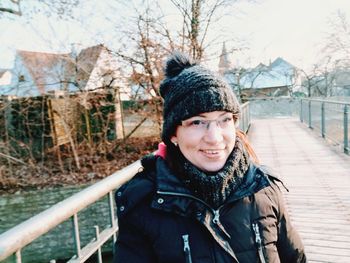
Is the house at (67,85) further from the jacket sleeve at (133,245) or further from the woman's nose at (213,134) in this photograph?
the jacket sleeve at (133,245)

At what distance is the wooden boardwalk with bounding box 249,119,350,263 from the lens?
135 inches

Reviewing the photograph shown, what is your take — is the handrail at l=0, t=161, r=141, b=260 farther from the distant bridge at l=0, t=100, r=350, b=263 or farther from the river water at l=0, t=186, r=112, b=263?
the river water at l=0, t=186, r=112, b=263

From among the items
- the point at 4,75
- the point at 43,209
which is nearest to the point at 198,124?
the point at 43,209

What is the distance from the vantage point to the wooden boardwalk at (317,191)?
3440 millimetres

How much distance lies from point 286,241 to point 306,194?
4011mm

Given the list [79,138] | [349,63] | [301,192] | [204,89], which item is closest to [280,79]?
[349,63]

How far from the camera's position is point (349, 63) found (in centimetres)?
3500

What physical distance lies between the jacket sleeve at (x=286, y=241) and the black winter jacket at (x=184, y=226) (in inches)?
3.4

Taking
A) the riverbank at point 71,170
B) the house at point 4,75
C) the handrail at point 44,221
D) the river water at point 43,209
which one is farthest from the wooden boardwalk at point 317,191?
the house at point 4,75

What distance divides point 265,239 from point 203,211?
27 centimetres

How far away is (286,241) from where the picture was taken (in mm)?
1435

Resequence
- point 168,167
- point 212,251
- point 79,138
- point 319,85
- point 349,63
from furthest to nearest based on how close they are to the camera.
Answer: point 319,85 < point 349,63 < point 79,138 < point 168,167 < point 212,251

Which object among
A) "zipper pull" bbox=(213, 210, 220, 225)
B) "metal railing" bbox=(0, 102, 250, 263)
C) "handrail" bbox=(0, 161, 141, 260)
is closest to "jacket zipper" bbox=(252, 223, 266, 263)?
"zipper pull" bbox=(213, 210, 220, 225)

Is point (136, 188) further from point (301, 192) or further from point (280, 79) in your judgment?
point (280, 79)
